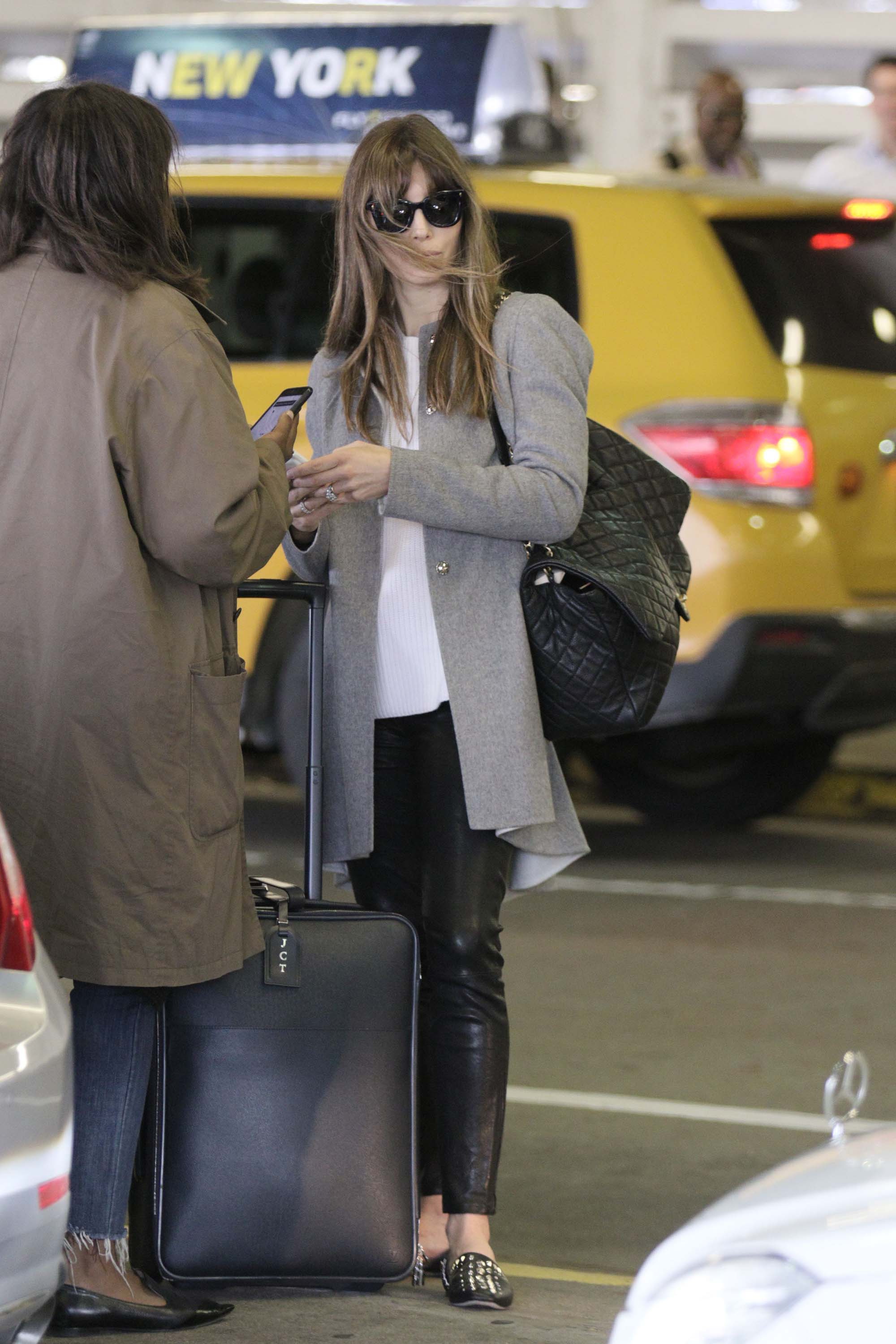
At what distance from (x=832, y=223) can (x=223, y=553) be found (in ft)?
13.7

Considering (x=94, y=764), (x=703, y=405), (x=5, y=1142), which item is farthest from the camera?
(x=703, y=405)

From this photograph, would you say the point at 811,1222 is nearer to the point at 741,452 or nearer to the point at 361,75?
the point at 741,452

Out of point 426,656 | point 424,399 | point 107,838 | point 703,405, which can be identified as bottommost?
point 107,838

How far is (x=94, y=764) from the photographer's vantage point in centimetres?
263

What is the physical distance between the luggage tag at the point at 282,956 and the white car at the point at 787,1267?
0.94m

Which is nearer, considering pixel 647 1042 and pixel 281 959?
pixel 281 959

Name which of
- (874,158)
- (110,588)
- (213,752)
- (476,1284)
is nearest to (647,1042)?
(476,1284)

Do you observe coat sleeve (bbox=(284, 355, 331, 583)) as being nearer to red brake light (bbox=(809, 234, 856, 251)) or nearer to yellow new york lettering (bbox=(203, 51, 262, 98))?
red brake light (bbox=(809, 234, 856, 251))

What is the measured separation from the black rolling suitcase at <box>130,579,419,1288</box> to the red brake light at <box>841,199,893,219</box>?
160 inches

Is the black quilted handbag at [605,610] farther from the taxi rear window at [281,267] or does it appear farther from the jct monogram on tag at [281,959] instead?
the taxi rear window at [281,267]

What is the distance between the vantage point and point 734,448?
586 cm

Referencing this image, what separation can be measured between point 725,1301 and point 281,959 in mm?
1163

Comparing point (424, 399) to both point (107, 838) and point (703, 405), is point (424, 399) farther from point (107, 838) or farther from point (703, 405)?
point (703, 405)

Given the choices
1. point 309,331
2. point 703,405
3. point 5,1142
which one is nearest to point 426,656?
point 5,1142
